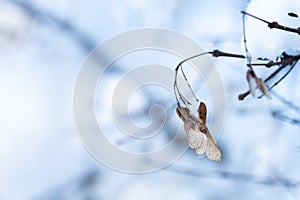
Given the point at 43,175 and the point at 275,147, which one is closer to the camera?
the point at 43,175

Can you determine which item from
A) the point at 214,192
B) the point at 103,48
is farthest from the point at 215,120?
the point at 103,48

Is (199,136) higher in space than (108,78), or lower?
lower

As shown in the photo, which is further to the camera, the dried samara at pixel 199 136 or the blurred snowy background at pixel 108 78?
the blurred snowy background at pixel 108 78

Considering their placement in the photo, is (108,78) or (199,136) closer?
(199,136)

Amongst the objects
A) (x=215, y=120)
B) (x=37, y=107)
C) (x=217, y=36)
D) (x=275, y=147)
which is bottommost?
(x=275, y=147)

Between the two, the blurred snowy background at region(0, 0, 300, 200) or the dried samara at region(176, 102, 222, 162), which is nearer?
the dried samara at region(176, 102, 222, 162)

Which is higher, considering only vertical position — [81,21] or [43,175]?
[81,21]

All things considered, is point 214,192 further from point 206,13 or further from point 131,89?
point 206,13
